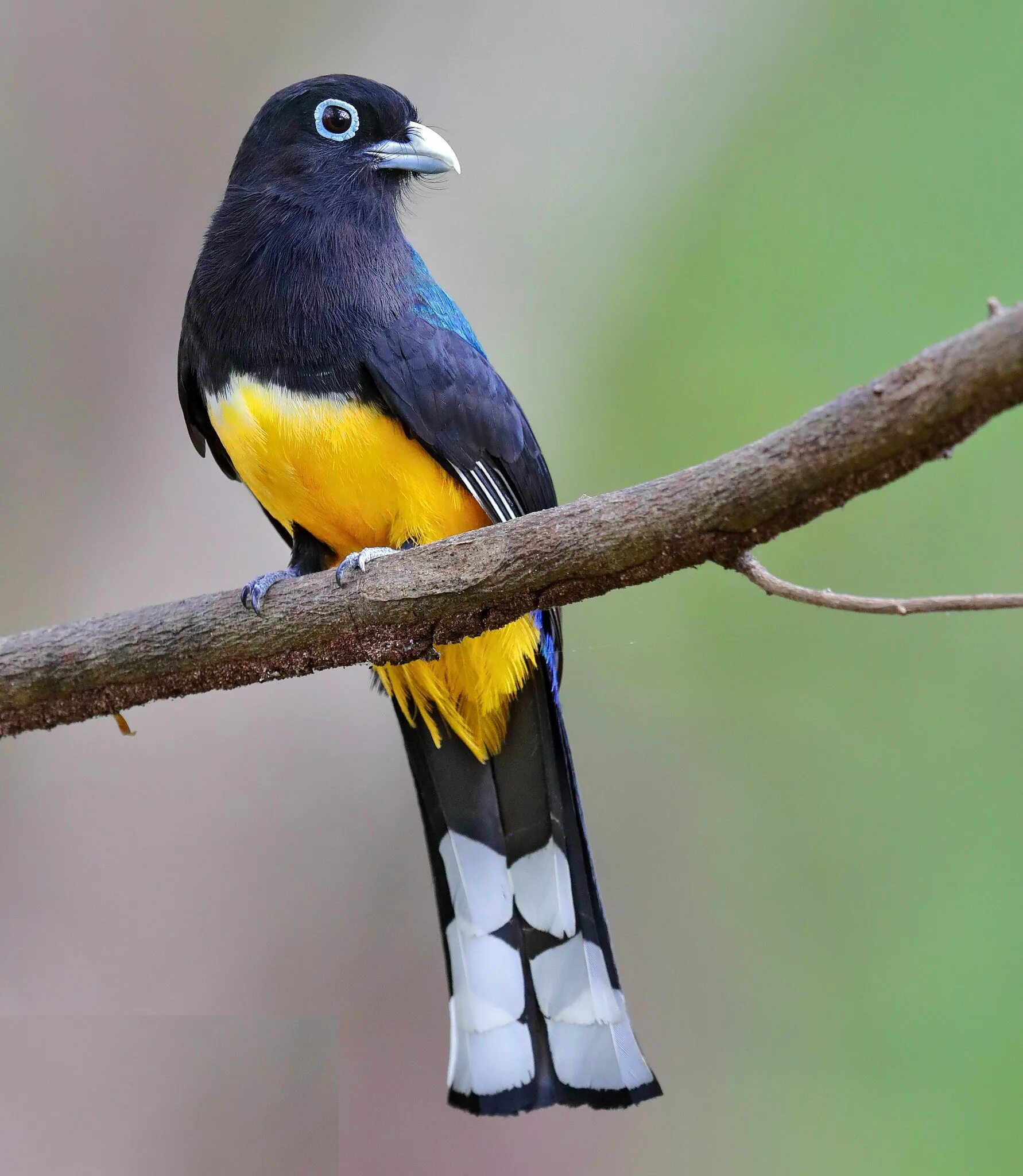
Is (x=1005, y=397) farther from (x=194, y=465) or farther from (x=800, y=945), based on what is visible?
(x=800, y=945)

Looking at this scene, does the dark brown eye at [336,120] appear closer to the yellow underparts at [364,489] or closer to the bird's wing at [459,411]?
the bird's wing at [459,411]

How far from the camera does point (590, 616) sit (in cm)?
644

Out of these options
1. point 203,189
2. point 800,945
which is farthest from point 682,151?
point 800,945

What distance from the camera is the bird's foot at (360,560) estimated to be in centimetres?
260

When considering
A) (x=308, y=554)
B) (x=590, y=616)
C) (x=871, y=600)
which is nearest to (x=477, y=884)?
(x=308, y=554)

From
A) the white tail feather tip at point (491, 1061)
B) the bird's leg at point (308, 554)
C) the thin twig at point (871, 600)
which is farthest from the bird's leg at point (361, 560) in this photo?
the white tail feather tip at point (491, 1061)

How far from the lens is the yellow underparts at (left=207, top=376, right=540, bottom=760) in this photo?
289cm

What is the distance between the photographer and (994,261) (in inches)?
225

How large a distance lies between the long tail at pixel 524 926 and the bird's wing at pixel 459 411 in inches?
20.9

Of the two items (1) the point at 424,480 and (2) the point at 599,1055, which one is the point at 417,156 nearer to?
(1) the point at 424,480

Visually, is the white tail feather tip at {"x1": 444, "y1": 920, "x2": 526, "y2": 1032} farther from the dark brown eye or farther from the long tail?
the dark brown eye

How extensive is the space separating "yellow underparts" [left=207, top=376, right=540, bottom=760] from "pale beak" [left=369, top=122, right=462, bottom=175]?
823mm

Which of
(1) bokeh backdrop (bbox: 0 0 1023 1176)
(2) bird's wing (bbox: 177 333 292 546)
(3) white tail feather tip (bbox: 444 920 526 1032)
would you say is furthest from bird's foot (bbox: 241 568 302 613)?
(1) bokeh backdrop (bbox: 0 0 1023 1176)

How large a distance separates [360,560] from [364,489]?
39 centimetres
